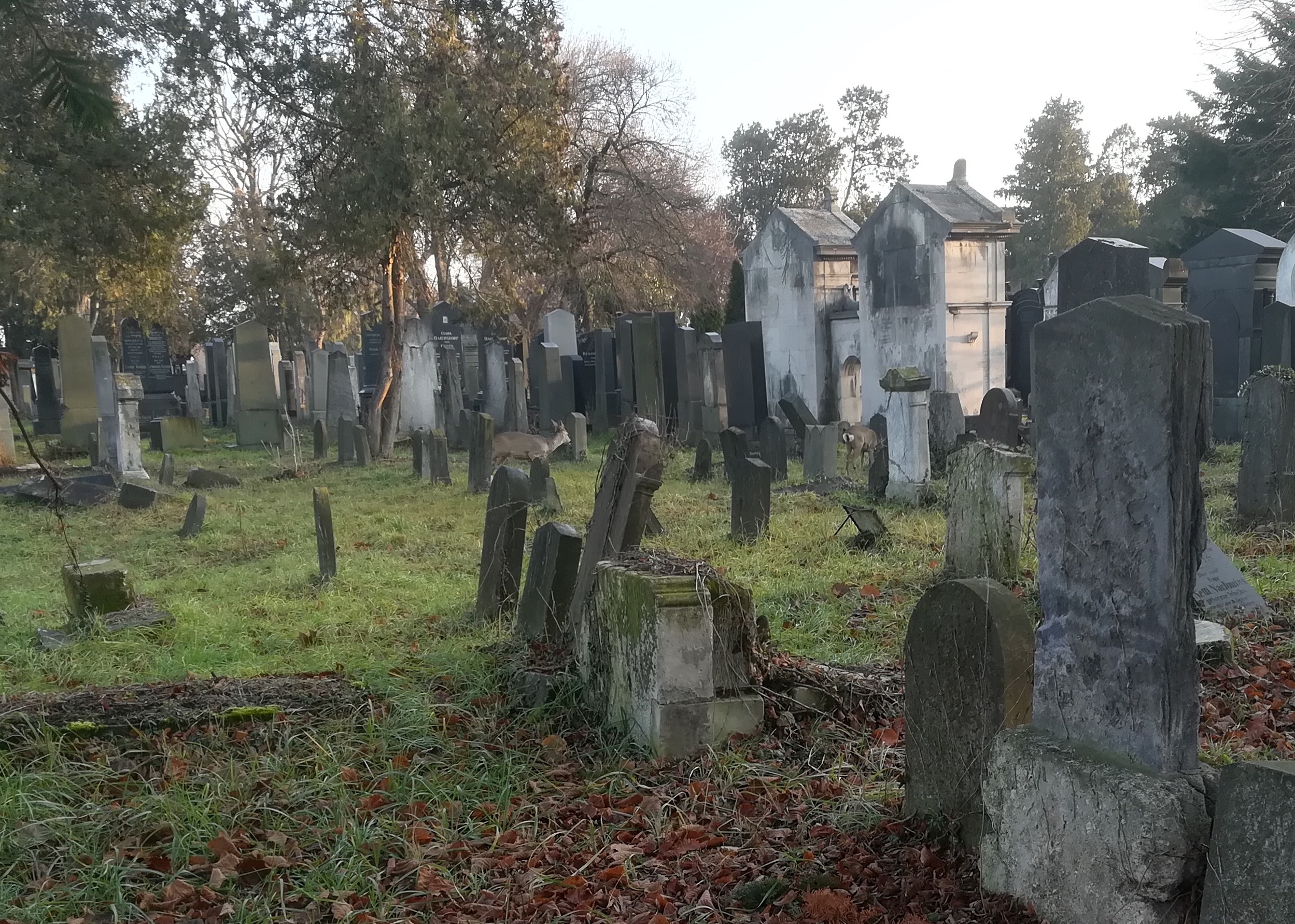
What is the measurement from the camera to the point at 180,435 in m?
20.0

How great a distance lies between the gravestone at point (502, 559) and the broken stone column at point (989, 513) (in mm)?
3142

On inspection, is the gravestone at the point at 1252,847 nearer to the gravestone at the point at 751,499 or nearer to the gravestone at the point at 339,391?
the gravestone at the point at 751,499

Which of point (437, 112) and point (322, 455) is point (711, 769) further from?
point (322, 455)

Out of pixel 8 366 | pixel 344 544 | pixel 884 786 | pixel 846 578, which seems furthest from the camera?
pixel 344 544

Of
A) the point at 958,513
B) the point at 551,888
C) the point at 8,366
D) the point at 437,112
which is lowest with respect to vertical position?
the point at 551,888

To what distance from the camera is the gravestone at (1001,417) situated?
41.7 feet

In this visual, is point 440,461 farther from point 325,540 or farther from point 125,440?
point 325,540

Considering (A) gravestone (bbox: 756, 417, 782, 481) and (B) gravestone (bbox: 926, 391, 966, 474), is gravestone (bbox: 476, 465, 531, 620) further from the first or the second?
(B) gravestone (bbox: 926, 391, 966, 474)

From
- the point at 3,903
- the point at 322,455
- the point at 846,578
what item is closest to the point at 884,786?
the point at 3,903

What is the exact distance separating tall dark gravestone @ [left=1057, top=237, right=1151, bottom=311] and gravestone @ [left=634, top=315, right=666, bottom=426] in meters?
11.6

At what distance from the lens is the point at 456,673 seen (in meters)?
5.33

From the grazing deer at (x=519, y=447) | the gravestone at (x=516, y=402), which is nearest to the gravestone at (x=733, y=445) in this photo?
the grazing deer at (x=519, y=447)

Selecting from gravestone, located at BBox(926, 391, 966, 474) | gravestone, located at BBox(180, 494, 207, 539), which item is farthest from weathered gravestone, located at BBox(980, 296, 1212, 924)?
gravestone, located at BBox(926, 391, 966, 474)

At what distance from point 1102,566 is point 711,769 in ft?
6.25
